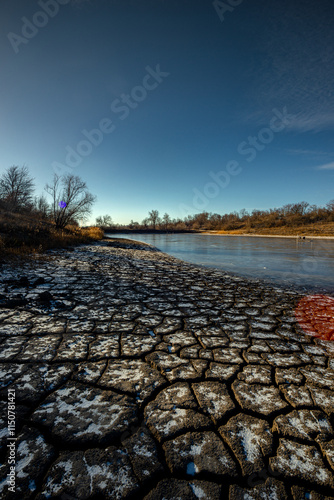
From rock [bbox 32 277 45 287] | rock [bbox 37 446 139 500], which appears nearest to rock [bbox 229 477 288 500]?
rock [bbox 37 446 139 500]

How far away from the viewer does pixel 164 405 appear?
142 cm

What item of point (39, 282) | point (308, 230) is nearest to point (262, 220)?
point (308, 230)

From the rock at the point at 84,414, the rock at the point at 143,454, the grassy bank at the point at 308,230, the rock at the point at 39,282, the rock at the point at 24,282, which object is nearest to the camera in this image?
the rock at the point at 143,454

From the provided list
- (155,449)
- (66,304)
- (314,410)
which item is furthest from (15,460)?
(66,304)

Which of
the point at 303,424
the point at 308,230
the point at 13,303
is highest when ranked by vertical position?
the point at 308,230

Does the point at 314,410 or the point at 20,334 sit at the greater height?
the point at 20,334

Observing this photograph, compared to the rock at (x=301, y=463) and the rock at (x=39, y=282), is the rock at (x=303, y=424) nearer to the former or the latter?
the rock at (x=301, y=463)

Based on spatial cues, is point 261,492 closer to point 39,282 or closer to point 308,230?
A: point 39,282

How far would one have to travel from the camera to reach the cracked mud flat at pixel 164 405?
98 centimetres

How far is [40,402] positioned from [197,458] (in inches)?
42.3

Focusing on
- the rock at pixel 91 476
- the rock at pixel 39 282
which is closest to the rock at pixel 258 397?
the rock at pixel 91 476

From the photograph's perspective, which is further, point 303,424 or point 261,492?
point 303,424

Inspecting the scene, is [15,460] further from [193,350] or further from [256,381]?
[256,381]

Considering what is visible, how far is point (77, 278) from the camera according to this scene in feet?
→ 15.5
